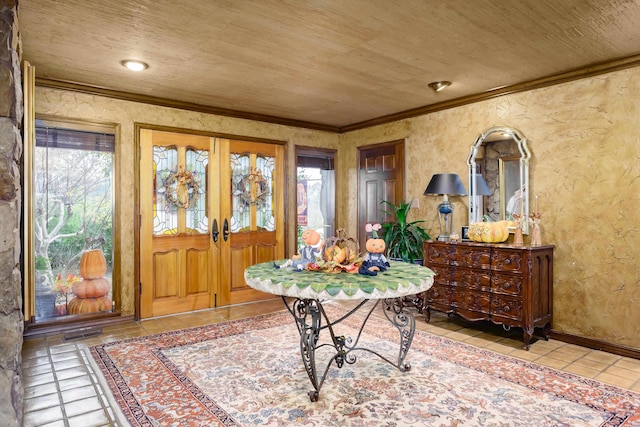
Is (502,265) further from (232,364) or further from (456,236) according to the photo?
(232,364)

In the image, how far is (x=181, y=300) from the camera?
4.66 m

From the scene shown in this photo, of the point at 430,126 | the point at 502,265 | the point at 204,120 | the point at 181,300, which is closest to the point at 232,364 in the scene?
the point at 181,300

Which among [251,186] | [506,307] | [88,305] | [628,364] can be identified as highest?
[251,186]

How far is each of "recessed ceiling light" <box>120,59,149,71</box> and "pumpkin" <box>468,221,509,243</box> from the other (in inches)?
135

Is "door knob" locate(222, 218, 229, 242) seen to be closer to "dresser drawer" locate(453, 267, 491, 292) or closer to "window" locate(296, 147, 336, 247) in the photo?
"window" locate(296, 147, 336, 247)

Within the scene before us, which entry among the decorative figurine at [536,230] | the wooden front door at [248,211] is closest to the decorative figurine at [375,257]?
the decorative figurine at [536,230]

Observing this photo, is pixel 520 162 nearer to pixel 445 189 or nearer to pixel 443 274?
pixel 445 189

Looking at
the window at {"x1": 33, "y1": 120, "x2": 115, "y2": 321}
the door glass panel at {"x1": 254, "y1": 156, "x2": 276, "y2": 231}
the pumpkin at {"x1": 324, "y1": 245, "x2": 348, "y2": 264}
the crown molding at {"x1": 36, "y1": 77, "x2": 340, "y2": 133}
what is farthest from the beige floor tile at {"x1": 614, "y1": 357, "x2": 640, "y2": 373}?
the window at {"x1": 33, "y1": 120, "x2": 115, "y2": 321}

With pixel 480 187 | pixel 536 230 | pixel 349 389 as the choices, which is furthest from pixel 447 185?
pixel 349 389

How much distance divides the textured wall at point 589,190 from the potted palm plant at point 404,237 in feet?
4.50

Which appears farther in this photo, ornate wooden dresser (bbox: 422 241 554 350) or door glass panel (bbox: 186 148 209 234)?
door glass panel (bbox: 186 148 209 234)

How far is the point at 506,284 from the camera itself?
141 inches

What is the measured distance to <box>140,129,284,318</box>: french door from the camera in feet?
14.7

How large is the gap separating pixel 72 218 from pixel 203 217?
53.1 inches
